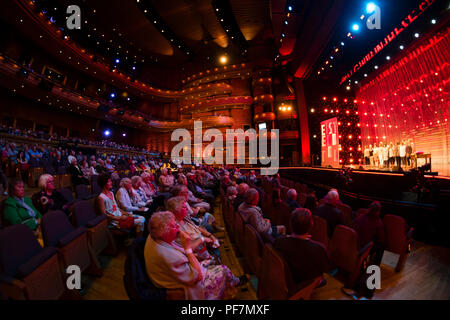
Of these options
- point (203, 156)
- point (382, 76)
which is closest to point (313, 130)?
point (382, 76)

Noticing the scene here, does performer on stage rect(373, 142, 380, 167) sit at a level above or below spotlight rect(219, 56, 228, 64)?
below

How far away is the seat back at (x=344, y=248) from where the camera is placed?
1.95m

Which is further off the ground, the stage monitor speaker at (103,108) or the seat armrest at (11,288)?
the stage monitor speaker at (103,108)

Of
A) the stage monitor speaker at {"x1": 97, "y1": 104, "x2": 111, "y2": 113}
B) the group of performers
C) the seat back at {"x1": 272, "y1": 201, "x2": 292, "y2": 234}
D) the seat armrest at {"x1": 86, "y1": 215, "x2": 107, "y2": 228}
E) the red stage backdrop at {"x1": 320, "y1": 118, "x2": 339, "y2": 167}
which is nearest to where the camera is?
the seat armrest at {"x1": 86, "y1": 215, "x2": 107, "y2": 228}

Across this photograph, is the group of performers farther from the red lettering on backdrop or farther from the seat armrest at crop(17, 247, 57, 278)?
the seat armrest at crop(17, 247, 57, 278)

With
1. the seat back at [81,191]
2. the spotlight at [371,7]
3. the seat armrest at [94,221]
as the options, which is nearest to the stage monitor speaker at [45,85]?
the seat back at [81,191]

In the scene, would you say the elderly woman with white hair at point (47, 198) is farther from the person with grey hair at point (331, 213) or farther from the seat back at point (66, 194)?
the person with grey hair at point (331, 213)

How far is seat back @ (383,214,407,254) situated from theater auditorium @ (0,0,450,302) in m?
0.02

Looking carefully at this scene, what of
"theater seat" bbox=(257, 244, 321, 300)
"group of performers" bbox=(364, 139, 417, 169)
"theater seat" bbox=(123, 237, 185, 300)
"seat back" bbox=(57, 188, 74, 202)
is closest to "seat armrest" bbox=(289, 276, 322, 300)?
"theater seat" bbox=(257, 244, 321, 300)

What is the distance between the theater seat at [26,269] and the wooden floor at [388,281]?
0.43m

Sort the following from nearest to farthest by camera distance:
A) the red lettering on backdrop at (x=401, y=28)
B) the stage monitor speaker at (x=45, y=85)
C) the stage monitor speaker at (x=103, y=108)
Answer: the red lettering on backdrop at (x=401, y=28) < the stage monitor speaker at (x=45, y=85) < the stage monitor speaker at (x=103, y=108)

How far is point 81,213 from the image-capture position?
7.78 feet

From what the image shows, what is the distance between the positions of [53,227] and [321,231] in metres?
2.75

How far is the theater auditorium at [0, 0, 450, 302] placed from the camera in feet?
5.28
